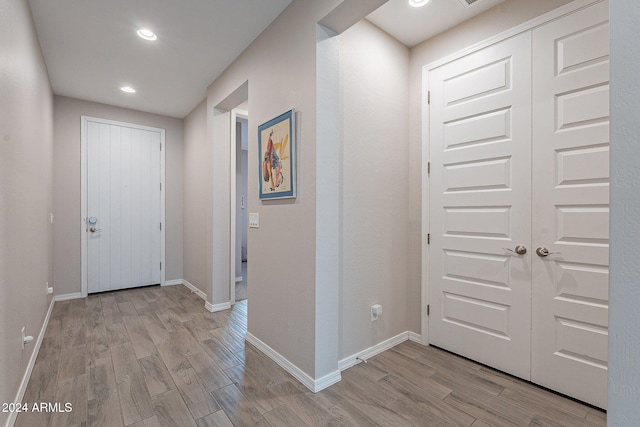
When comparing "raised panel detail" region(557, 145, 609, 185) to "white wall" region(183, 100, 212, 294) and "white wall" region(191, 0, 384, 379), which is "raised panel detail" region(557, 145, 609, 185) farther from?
"white wall" region(183, 100, 212, 294)

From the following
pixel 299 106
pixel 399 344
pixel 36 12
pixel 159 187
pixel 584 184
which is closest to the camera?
pixel 584 184

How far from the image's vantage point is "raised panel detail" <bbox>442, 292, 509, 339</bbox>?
82.9 inches

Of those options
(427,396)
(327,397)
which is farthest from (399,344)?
(327,397)

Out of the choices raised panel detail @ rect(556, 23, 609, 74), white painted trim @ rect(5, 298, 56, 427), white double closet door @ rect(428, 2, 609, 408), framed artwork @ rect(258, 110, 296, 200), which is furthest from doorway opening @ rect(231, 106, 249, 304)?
raised panel detail @ rect(556, 23, 609, 74)

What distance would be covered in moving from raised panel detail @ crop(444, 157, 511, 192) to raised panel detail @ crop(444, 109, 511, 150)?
0.53 feet

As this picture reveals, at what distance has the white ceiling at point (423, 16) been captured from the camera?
2.13 meters

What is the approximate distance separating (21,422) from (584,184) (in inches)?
137

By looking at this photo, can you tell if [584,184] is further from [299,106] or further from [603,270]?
[299,106]

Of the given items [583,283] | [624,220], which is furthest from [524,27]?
[624,220]

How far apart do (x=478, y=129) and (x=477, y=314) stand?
1.40 m

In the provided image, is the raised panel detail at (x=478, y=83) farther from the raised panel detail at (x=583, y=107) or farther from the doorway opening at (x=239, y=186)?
the doorway opening at (x=239, y=186)

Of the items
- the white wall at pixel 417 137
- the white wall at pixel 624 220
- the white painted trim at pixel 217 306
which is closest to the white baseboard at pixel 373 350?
the white wall at pixel 417 137

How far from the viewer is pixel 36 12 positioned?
7.19ft

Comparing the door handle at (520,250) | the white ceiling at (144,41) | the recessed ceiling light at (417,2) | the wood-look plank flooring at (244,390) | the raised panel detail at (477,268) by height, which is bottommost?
the wood-look plank flooring at (244,390)
